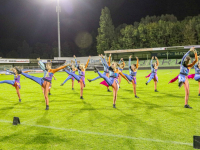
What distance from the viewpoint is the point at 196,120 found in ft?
20.0

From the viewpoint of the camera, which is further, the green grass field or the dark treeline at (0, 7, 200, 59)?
the dark treeline at (0, 7, 200, 59)

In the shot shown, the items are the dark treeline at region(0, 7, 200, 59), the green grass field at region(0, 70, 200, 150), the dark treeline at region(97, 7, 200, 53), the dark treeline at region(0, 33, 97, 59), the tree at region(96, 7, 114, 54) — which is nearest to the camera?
the green grass field at region(0, 70, 200, 150)

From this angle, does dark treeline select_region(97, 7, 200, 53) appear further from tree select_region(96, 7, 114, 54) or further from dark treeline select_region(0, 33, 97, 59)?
dark treeline select_region(0, 33, 97, 59)

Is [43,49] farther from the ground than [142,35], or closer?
farther from the ground

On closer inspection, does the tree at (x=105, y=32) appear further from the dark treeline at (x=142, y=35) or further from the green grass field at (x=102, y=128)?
the green grass field at (x=102, y=128)

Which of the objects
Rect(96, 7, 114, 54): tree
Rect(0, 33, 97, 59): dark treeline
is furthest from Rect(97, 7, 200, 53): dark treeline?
Rect(0, 33, 97, 59): dark treeline

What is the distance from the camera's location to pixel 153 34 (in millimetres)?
56375

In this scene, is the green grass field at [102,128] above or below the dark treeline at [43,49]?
below

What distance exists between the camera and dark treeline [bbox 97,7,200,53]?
5203 cm

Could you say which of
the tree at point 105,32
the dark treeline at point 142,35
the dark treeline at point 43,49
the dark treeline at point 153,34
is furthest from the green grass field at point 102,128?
the dark treeline at point 43,49

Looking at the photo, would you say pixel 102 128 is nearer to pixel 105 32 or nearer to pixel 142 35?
pixel 142 35

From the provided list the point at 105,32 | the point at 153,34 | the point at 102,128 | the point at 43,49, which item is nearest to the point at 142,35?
the point at 153,34

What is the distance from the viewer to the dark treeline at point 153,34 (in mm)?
52031

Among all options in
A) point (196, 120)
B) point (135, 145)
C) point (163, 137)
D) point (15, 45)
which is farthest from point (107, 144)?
point (15, 45)
